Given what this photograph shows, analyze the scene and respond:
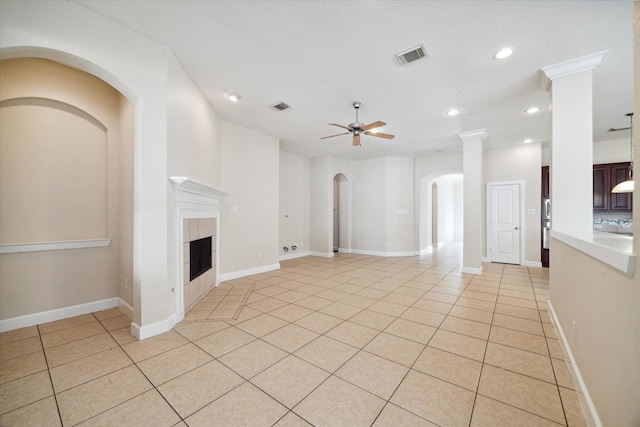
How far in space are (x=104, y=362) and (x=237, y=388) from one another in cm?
127

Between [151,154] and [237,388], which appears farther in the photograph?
[151,154]

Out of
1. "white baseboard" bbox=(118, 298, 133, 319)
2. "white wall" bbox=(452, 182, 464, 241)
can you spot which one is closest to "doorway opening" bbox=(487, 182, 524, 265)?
"white wall" bbox=(452, 182, 464, 241)

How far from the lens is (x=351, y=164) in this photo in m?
8.12

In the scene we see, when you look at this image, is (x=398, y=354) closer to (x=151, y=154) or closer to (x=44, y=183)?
(x=151, y=154)

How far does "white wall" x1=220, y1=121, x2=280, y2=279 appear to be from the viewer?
15.4 ft

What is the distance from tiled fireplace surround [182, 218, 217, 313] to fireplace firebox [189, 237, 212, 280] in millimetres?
68

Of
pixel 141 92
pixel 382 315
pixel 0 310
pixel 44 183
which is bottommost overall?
pixel 382 315

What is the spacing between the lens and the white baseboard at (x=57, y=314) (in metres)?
2.58

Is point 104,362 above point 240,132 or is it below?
below

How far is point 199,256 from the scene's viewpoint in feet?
12.0

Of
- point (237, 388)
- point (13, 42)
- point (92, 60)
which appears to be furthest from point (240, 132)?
point (237, 388)

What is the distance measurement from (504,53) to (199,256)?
456 centimetres

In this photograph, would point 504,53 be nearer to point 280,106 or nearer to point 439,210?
point 280,106

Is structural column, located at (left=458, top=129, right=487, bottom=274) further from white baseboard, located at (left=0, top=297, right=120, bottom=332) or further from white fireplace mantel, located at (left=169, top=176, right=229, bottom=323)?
white baseboard, located at (left=0, top=297, right=120, bottom=332)
